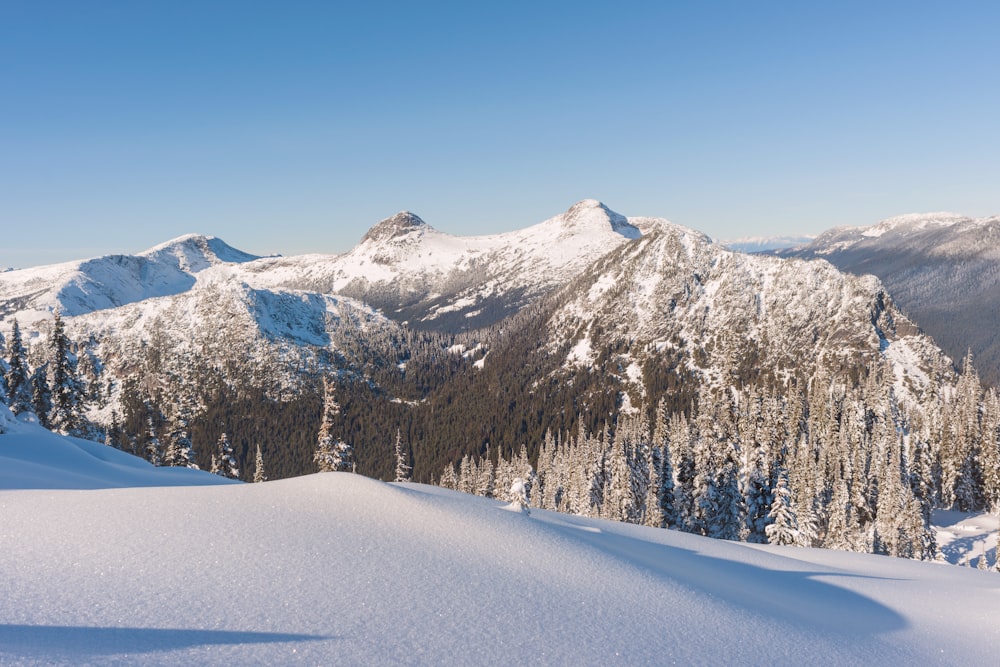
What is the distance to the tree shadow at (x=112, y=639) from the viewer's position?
6.32 meters

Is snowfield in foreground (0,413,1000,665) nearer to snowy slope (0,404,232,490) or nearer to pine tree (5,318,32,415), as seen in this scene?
snowy slope (0,404,232,490)

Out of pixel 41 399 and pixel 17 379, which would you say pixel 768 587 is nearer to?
pixel 17 379

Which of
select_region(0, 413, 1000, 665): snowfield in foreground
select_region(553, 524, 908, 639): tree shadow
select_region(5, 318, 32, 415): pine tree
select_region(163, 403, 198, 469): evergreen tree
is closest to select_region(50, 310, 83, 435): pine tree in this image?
select_region(5, 318, 32, 415): pine tree

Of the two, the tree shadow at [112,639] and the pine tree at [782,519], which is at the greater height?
the tree shadow at [112,639]

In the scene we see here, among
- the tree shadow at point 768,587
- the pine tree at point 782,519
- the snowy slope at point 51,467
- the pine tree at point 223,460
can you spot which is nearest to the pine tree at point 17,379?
the pine tree at point 223,460

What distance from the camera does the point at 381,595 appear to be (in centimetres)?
883

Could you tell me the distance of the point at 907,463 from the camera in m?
88.8

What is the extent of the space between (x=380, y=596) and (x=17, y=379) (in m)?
63.6

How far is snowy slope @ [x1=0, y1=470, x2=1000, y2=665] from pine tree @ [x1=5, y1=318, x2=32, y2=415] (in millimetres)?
52144

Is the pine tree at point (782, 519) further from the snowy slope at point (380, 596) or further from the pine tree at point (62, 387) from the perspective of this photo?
the pine tree at point (62, 387)

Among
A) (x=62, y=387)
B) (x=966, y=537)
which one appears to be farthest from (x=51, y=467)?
(x=966, y=537)

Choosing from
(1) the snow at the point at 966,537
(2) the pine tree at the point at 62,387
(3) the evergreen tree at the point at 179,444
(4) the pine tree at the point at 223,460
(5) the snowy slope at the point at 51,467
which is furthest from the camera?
(1) the snow at the point at 966,537

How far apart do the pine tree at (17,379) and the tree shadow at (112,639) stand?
196ft

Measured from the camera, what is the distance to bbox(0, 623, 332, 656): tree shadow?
632cm
